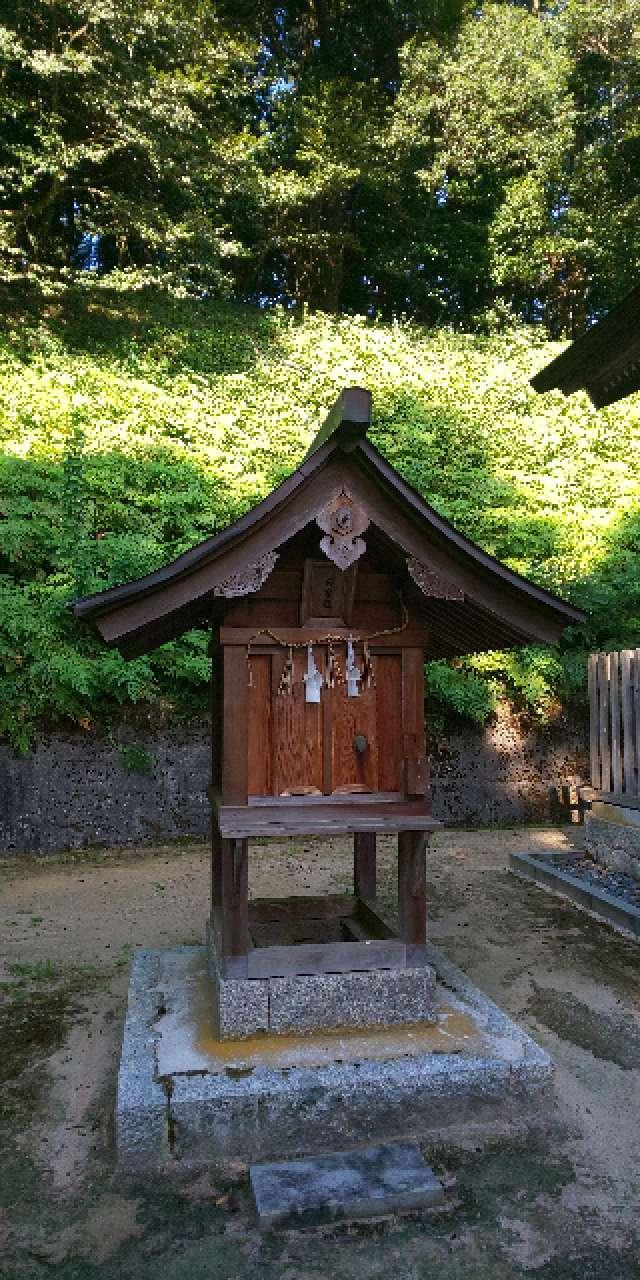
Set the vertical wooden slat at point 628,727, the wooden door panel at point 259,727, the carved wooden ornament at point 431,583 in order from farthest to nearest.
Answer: the vertical wooden slat at point 628,727 → the wooden door panel at point 259,727 → the carved wooden ornament at point 431,583

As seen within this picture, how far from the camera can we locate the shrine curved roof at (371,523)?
14.3ft

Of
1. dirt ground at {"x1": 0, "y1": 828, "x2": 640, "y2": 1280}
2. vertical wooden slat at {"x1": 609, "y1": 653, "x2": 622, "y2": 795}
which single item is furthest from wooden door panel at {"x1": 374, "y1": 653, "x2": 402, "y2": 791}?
vertical wooden slat at {"x1": 609, "y1": 653, "x2": 622, "y2": 795}

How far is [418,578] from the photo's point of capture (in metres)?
4.71

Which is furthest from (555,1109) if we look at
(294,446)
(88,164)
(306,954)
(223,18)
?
(223,18)

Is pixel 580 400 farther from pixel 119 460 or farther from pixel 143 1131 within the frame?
pixel 143 1131

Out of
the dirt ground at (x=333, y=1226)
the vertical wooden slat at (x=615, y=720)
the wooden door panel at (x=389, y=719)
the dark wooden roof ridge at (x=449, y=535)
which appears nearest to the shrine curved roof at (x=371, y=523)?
the dark wooden roof ridge at (x=449, y=535)

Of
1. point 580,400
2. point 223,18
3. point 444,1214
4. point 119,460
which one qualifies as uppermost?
point 223,18

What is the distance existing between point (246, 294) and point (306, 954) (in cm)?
2881

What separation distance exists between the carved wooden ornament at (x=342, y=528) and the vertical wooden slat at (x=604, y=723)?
21.3 feet

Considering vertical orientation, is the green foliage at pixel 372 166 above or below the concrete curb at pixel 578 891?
above

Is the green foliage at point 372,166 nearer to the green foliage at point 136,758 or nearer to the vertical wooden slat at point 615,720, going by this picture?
the green foliage at point 136,758

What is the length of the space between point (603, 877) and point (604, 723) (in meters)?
2.00

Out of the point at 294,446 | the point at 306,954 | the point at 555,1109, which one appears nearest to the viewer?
the point at 555,1109

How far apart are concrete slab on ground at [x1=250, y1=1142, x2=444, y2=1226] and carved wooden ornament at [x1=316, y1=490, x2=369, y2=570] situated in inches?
123
